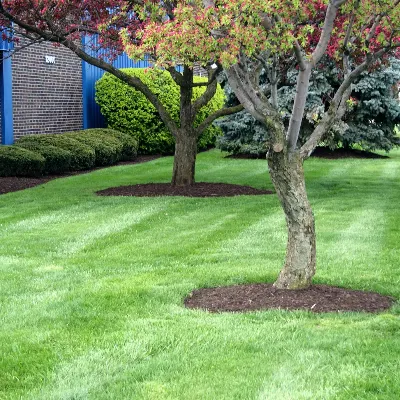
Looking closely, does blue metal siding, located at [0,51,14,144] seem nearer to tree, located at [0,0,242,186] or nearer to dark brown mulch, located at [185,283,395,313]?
tree, located at [0,0,242,186]

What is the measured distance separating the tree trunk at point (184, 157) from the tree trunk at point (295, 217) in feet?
25.8

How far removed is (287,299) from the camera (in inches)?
245

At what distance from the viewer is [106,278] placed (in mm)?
7125

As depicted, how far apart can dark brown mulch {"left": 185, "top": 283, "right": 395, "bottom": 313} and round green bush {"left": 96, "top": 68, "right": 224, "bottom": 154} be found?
1688 centimetres

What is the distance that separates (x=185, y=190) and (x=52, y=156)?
487 cm

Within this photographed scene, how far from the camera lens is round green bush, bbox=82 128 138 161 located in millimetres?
21844

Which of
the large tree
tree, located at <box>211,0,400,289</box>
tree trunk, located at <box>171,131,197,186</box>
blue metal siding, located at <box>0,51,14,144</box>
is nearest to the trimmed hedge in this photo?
blue metal siding, located at <box>0,51,14,144</box>

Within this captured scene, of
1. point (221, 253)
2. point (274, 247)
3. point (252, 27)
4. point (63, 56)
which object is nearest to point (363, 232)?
point (274, 247)

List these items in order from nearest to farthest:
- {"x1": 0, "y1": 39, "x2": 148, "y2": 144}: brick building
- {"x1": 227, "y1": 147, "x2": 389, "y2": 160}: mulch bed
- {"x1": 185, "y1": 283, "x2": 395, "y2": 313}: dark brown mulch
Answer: {"x1": 185, "y1": 283, "x2": 395, "y2": 313}: dark brown mulch, {"x1": 0, "y1": 39, "x2": 148, "y2": 144}: brick building, {"x1": 227, "y1": 147, "x2": 389, "y2": 160}: mulch bed

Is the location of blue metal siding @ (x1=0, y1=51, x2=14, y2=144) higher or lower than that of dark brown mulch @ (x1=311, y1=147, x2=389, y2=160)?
higher

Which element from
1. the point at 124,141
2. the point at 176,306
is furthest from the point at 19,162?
the point at 176,306

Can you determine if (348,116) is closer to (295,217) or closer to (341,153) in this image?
(341,153)

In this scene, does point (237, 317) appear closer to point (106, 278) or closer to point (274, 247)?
point (106, 278)

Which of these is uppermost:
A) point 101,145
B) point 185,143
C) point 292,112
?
point 292,112
